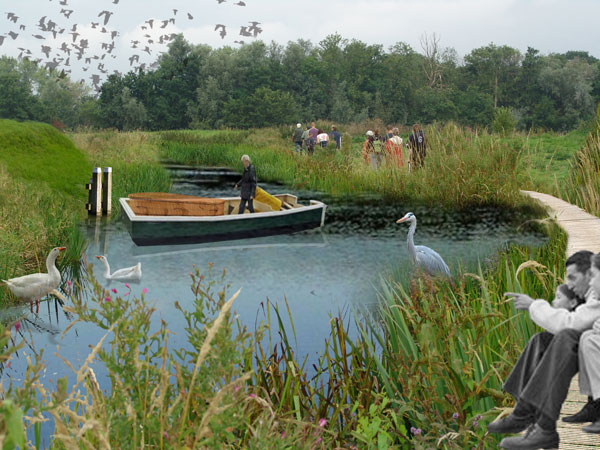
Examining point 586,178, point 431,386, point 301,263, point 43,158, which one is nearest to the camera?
point 431,386

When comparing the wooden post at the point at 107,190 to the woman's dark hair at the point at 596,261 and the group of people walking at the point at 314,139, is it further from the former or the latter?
the woman's dark hair at the point at 596,261

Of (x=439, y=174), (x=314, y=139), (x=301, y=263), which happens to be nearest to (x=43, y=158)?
(x=301, y=263)

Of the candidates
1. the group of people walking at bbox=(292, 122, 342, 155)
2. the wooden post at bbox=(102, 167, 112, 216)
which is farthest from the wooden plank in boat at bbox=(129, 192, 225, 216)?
the group of people walking at bbox=(292, 122, 342, 155)

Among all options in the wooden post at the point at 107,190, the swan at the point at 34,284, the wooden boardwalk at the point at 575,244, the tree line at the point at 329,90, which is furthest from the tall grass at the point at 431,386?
the tree line at the point at 329,90

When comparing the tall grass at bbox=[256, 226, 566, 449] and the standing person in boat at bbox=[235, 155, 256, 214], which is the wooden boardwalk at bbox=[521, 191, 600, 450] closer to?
the tall grass at bbox=[256, 226, 566, 449]

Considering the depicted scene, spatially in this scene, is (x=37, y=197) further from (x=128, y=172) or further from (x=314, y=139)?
(x=314, y=139)

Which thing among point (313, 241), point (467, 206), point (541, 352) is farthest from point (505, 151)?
point (541, 352)

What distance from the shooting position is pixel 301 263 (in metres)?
11.8

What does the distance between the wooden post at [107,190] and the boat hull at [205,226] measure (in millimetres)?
1852

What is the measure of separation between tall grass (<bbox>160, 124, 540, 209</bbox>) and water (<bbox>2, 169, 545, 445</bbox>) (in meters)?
0.72

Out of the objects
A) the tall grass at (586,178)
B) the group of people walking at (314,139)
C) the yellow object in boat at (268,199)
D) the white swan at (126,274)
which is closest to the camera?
the tall grass at (586,178)

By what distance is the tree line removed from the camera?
59.2m

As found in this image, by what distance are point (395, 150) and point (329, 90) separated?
48185 millimetres

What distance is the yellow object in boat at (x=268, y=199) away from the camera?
548 inches
